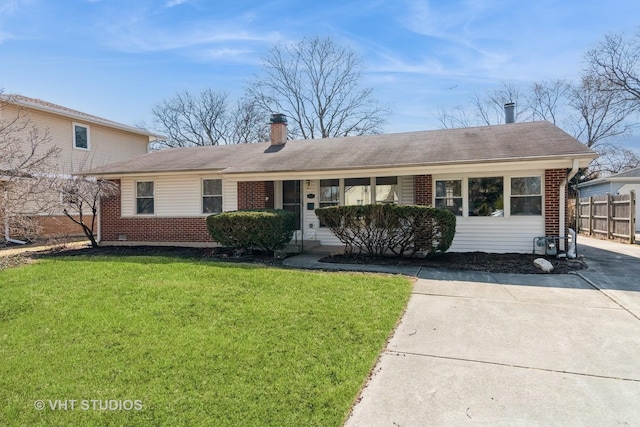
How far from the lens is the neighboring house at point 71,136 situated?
15305 mm

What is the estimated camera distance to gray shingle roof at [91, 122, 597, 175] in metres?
9.15

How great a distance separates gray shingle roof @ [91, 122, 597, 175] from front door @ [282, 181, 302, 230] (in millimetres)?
865

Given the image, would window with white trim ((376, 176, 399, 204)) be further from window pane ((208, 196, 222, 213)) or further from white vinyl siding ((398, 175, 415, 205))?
window pane ((208, 196, 222, 213))

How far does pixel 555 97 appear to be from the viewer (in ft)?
107

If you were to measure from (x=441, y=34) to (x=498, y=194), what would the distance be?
677 cm

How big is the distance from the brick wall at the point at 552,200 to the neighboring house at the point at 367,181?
2 cm

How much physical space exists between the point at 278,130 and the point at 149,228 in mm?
5829

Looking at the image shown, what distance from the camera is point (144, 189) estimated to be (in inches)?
506

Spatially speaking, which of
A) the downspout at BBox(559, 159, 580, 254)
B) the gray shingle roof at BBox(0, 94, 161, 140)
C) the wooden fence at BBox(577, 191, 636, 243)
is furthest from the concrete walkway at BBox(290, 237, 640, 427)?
the gray shingle roof at BBox(0, 94, 161, 140)

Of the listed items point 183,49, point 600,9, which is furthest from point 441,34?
point 183,49

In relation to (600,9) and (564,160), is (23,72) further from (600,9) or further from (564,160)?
(600,9)

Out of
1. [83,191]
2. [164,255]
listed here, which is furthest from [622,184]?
[83,191]

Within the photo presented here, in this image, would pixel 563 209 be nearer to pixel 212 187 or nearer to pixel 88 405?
pixel 212 187


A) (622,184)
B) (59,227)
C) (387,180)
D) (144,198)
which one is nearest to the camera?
(387,180)
